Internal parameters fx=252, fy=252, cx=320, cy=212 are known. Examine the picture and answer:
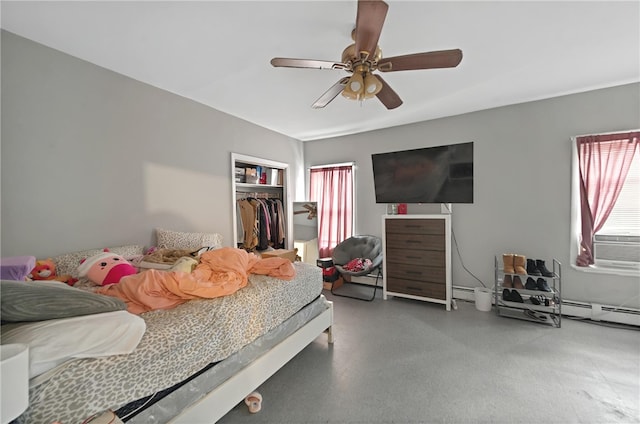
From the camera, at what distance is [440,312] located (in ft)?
9.96

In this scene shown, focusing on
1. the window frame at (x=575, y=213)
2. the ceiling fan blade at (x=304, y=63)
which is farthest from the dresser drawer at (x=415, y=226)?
the ceiling fan blade at (x=304, y=63)

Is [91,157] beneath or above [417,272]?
above

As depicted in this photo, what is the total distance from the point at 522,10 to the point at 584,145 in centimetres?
204

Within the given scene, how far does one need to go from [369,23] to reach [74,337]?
1890 mm

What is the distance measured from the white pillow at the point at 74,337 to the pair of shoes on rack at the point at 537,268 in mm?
3580

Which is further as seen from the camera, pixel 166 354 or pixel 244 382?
pixel 244 382

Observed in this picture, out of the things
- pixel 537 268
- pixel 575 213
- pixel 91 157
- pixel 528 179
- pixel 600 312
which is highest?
pixel 91 157

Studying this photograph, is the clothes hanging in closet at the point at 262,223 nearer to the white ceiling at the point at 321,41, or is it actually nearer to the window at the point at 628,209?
the white ceiling at the point at 321,41

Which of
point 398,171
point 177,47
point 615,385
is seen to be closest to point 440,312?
point 615,385

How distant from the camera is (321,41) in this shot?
190cm

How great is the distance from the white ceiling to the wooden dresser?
60.1 inches

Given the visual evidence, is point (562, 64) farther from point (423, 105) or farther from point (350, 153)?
point (350, 153)

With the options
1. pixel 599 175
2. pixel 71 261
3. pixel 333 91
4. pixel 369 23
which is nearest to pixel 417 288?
pixel 599 175

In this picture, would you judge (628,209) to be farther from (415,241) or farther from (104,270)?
(104,270)
